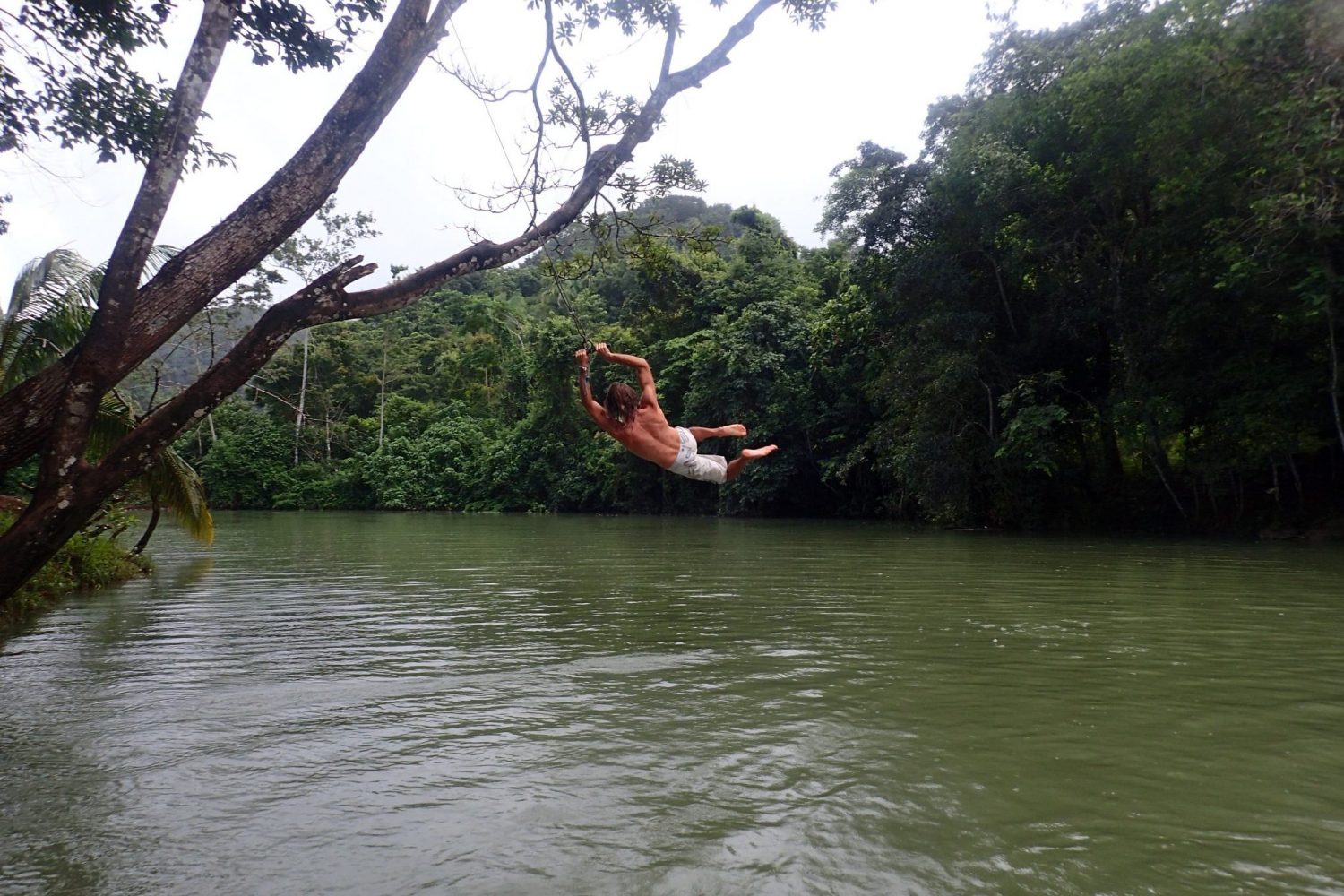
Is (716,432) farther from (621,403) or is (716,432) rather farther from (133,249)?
(133,249)

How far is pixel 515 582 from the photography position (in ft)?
37.1

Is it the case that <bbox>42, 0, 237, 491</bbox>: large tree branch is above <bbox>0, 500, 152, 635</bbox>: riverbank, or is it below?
above

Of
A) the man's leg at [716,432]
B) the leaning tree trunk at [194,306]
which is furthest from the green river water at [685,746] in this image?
the man's leg at [716,432]

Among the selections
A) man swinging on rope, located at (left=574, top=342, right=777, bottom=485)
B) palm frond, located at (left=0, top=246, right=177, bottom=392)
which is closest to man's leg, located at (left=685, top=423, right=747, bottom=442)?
man swinging on rope, located at (left=574, top=342, right=777, bottom=485)

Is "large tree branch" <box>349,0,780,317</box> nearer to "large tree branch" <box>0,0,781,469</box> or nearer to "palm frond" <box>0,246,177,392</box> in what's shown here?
"large tree branch" <box>0,0,781,469</box>

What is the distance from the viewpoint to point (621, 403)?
24.0ft

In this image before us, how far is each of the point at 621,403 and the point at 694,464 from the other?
3.69 ft

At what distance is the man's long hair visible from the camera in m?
7.23

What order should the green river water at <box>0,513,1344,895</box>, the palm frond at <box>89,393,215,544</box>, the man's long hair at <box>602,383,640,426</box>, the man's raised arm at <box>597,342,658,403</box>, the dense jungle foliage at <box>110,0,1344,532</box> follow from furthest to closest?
the dense jungle foliage at <box>110,0,1344,532</box>, the palm frond at <box>89,393,215,544</box>, the man's long hair at <box>602,383,640,426</box>, the man's raised arm at <box>597,342,658,403</box>, the green river water at <box>0,513,1344,895</box>

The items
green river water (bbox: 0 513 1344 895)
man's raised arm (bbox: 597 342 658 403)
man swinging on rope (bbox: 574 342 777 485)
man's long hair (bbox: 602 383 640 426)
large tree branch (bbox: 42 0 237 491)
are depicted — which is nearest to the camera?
green river water (bbox: 0 513 1344 895)

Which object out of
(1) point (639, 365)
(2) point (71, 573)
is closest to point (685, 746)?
(1) point (639, 365)

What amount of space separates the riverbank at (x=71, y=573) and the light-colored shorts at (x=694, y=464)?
6254 mm

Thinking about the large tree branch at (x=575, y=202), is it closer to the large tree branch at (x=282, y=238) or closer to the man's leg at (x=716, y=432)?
the large tree branch at (x=282, y=238)

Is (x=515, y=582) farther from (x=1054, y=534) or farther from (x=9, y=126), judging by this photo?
(x=1054, y=534)
